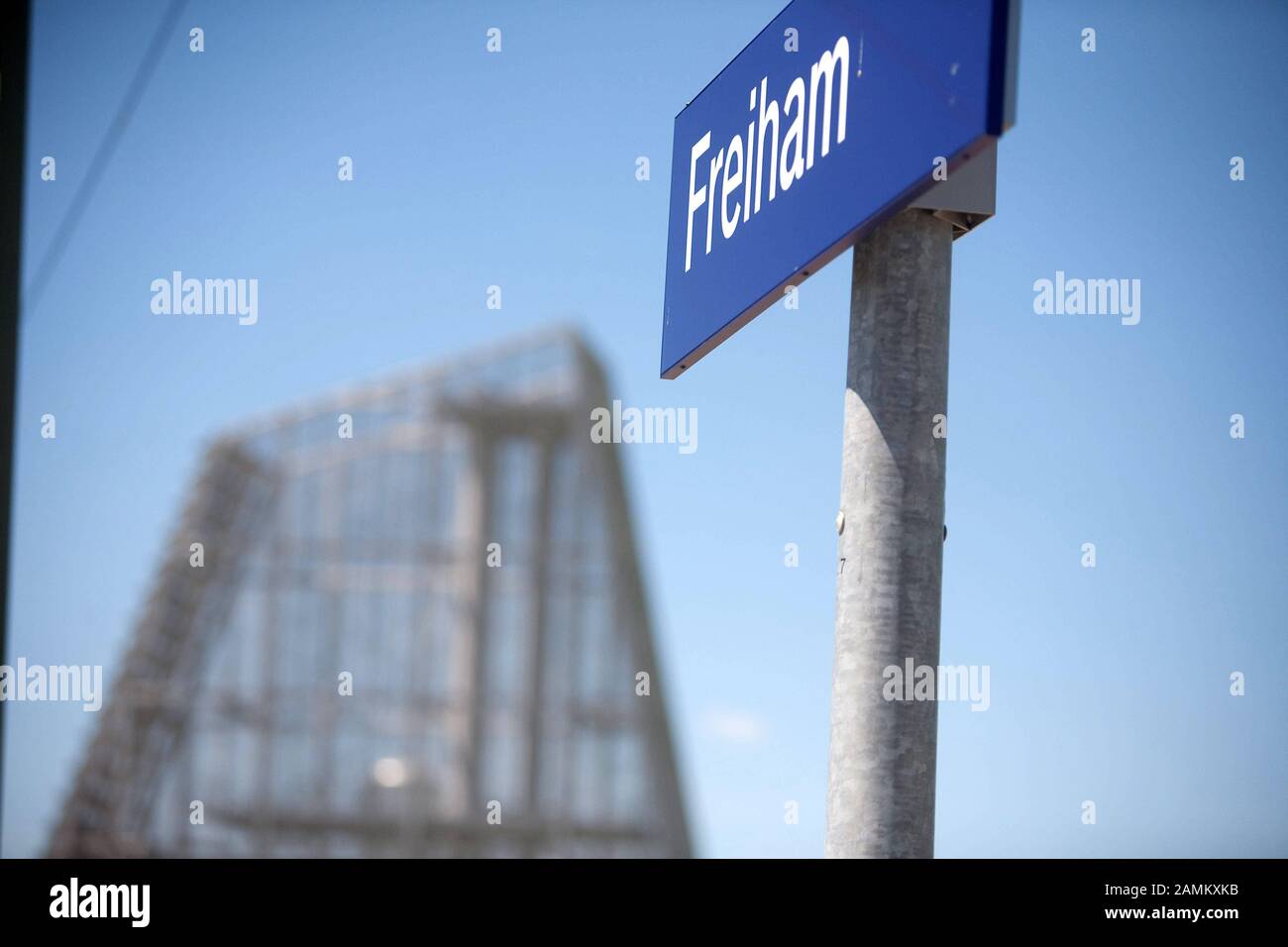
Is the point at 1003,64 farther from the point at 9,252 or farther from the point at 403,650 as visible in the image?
the point at 403,650

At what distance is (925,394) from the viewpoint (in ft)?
9.39

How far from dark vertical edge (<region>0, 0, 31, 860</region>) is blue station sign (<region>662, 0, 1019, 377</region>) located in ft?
4.80

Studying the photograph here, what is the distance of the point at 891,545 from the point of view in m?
2.75

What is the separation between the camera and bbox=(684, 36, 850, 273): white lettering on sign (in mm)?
3080

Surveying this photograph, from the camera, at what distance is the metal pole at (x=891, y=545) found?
2688 mm

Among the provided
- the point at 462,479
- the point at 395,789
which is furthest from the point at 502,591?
the point at 395,789

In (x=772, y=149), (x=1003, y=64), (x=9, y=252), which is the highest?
(x=772, y=149)

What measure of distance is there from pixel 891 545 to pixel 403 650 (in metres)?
20.8

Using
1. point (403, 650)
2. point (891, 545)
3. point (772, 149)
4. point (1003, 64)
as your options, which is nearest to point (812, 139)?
point (772, 149)

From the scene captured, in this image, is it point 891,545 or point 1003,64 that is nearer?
point 1003,64

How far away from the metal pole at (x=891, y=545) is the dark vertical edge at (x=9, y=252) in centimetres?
144

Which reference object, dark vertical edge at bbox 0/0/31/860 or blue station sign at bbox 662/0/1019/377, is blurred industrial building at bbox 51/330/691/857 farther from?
dark vertical edge at bbox 0/0/31/860
